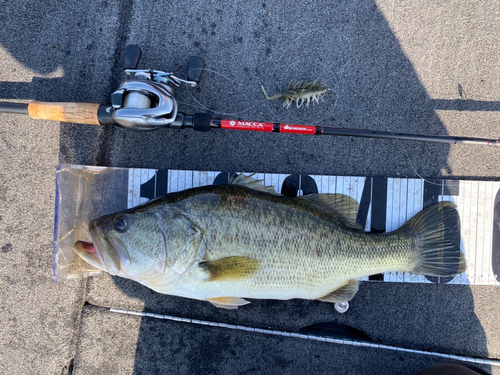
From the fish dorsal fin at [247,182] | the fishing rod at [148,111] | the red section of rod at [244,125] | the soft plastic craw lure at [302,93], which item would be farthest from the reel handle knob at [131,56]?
the fish dorsal fin at [247,182]

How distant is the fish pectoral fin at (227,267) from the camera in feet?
6.42

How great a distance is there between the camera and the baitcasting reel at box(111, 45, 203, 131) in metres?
2.10

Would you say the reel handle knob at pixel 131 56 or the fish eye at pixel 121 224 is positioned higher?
the reel handle knob at pixel 131 56

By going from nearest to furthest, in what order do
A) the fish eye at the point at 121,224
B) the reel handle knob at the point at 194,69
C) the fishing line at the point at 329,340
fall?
the fish eye at the point at 121,224, the reel handle knob at the point at 194,69, the fishing line at the point at 329,340

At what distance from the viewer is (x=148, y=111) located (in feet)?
6.86

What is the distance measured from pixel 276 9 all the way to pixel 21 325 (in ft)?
11.6

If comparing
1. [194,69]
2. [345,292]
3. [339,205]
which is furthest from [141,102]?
[345,292]

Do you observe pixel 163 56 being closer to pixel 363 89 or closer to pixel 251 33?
pixel 251 33

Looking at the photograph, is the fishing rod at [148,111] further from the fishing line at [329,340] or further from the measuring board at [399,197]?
the fishing line at [329,340]

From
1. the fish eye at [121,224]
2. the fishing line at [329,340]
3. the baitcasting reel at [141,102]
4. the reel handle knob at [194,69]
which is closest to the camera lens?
the fish eye at [121,224]

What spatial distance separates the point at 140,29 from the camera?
2.69m

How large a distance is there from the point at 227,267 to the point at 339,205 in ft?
3.15

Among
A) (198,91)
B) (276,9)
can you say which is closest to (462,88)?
(276,9)

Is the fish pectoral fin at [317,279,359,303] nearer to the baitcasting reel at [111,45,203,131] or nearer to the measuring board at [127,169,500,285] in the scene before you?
the measuring board at [127,169,500,285]
